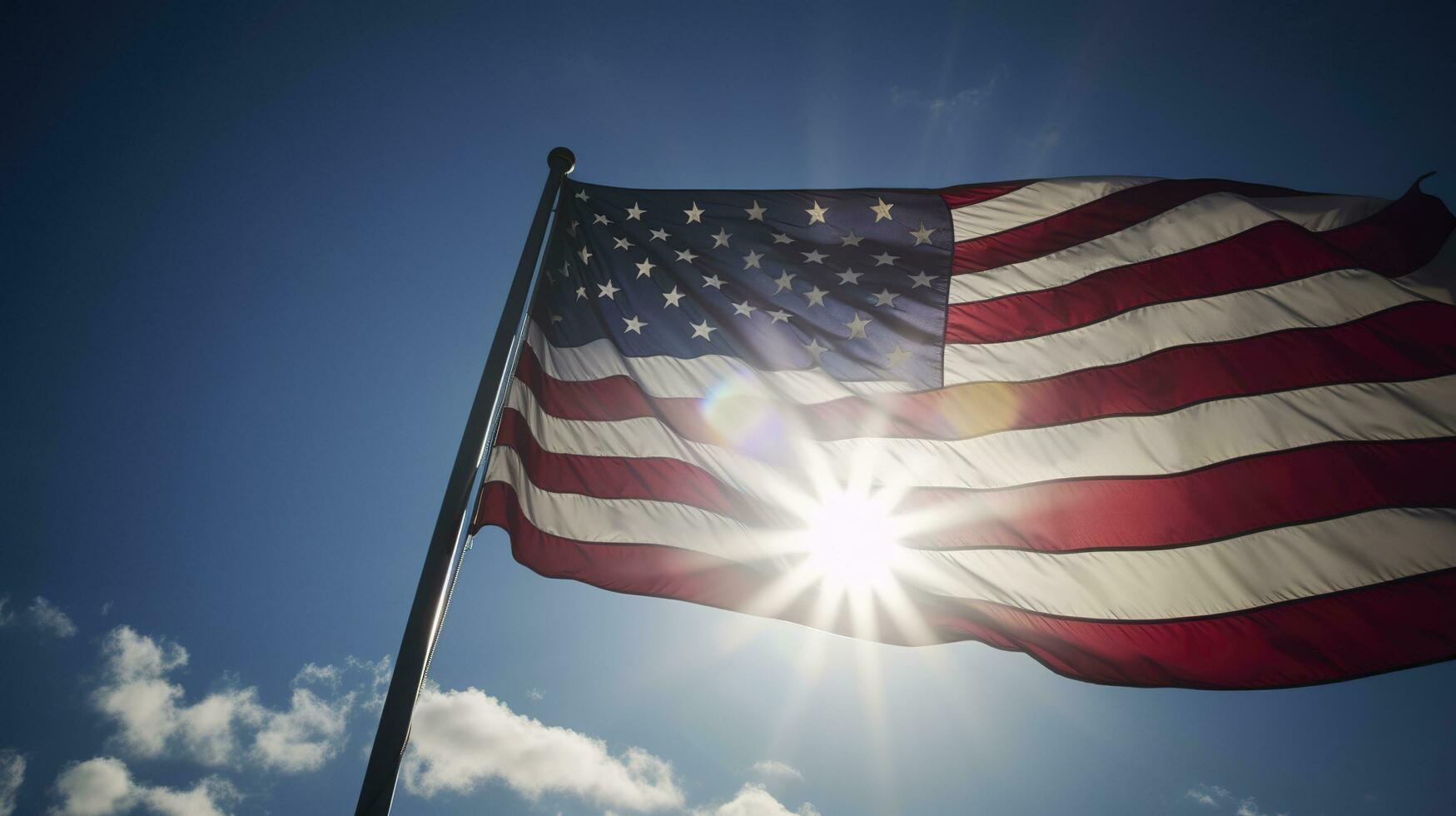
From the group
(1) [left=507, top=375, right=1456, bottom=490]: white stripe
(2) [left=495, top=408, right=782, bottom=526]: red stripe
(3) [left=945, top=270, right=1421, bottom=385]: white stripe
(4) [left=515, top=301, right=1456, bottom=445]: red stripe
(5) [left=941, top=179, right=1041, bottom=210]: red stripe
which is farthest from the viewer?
(5) [left=941, top=179, right=1041, bottom=210]: red stripe

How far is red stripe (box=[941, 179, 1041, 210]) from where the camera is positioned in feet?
19.3

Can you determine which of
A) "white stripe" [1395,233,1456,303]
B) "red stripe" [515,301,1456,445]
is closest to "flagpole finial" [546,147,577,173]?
"red stripe" [515,301,1456,445]

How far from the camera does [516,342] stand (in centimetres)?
463

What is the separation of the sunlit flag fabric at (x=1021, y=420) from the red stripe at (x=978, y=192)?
20 millimetres

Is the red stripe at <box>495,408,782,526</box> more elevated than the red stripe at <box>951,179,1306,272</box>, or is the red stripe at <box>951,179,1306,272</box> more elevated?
the red stripe at <box>951,179,1306,272</box>

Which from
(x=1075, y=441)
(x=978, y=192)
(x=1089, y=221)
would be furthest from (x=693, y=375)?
(x=1089, y=221)

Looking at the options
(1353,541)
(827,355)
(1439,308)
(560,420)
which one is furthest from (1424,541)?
(560,420)

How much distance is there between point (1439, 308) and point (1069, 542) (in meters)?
2.74

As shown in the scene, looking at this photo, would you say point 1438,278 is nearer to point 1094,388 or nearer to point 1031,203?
point 1094,388

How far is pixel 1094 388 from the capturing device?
16.5 ft

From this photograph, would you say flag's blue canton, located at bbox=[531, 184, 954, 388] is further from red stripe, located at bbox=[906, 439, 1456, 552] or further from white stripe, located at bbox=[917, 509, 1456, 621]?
white stripe, located at bbox=[917, 509, 1456, 621]

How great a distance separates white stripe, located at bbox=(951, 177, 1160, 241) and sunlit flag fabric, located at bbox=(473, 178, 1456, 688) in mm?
19

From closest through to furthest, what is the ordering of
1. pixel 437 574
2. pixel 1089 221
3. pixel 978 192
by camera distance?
1. pixel 437 574
2. pixel 1089 221
3. pixel 978 192

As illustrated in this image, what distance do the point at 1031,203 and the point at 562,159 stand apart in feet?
11.5
